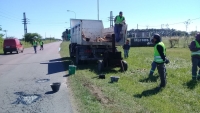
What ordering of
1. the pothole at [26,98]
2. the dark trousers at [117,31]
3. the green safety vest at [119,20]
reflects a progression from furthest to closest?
the dark trousers at [117,31] → the green safety vest at [119,20] → the pothole at [26,98]

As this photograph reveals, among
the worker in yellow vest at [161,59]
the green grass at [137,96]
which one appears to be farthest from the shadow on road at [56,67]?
the worker in yellow vest at [161,59]

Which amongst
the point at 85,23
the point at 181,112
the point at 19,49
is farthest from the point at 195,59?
the point at 19,49

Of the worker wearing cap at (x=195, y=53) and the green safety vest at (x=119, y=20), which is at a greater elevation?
the green safety vest at (x=119, y=20)

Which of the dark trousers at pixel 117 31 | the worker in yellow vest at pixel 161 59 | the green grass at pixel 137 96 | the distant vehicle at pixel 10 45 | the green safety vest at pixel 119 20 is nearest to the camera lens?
the green grass at pixel 137 96

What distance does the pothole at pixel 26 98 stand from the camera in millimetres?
6211

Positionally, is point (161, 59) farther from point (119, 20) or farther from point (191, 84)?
point (119, 20)

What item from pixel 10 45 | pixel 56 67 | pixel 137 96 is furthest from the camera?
pixel 10 45

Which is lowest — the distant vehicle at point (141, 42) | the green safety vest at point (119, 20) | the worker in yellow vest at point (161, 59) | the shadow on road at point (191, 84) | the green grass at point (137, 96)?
the green grass at point (137, 96)

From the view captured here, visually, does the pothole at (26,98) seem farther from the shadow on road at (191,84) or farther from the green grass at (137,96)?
the shadow on road at (191,84)

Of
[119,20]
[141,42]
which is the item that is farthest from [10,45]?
[141,42]

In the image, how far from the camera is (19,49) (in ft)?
97.5

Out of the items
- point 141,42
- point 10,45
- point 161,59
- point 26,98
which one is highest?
point 141,42

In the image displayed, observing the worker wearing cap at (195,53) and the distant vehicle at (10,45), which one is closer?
the worker wearing cap at (195,53)

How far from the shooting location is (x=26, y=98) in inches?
261
